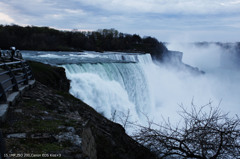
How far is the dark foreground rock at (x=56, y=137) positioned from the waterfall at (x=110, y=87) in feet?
10.3

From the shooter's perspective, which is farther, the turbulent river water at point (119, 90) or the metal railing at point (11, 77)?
the turbulent river water at point (119, 90)

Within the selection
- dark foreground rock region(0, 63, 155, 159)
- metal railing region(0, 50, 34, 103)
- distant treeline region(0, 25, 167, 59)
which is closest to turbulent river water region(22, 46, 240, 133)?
dark foreground rock region(0, 63, 155, 159)

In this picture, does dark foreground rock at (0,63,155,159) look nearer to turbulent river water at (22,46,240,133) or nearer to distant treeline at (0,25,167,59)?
turbulent river water at (22,46,240,133)

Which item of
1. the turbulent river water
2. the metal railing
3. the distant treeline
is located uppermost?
the distant treeline

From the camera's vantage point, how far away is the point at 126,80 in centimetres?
1872

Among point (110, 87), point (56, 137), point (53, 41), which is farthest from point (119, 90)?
point (53, 41)

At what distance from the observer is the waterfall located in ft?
41.4

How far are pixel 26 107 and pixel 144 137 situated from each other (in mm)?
2846

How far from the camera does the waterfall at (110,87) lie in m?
12.6

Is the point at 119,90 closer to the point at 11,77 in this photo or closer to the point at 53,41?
the point at 11,77

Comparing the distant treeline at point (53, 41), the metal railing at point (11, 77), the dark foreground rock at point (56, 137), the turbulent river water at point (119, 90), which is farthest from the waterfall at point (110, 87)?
the distant treeline at point (53, 41)

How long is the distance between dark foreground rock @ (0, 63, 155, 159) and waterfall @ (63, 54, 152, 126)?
3132 millimetres

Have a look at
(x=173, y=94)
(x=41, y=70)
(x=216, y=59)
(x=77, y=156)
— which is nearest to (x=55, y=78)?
(x=41, y=70)

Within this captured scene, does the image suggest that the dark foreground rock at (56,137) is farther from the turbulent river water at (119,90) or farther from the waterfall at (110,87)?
the waterfall at (110,87)
